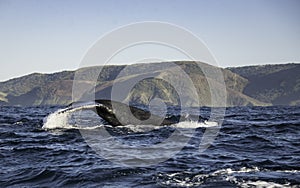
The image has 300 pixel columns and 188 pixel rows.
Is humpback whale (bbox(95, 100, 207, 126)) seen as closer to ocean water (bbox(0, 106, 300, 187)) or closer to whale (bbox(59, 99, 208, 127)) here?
whale (bbox(59, 99, 208, 127))

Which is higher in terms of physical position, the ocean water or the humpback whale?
the humpback whale

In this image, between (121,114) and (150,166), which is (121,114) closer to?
(121,114)

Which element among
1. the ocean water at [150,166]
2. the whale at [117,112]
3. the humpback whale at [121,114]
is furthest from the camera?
the humpback whale at [121,114]

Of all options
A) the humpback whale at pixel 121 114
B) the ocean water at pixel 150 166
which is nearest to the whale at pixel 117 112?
the humpback whale at pixel 121 114

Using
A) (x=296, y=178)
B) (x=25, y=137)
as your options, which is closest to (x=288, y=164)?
(x=296, y=178)

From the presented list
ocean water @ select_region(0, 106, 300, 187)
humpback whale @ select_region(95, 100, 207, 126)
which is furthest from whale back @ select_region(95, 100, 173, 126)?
ocean water @ select_region(0, 106, 300, 187)

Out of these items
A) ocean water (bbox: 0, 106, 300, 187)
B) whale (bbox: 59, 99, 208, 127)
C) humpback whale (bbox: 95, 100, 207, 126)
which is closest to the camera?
ocean water (bbox: 0, 106, 300, 187)

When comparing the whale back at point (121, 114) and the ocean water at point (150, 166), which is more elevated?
the whale back at point (121, 114)

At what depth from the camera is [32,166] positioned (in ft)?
29.5

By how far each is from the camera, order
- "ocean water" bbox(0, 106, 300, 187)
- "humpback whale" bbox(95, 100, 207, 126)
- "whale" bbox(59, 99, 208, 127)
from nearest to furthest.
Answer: "ocean water" bbox(0, 106, 300, 187)
"whale" bbox(59, 99, 208, 127)
"humpback whale" bbox(95, 100, 207, 126)

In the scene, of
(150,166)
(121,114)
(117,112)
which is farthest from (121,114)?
(150,166)

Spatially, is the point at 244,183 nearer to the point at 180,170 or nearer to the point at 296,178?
the point at 296,178

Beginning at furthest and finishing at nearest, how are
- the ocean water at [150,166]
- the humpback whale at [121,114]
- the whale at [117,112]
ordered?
the humpback whale at [121,114]
the whale at [117,112]
the ocean water at [150,166]

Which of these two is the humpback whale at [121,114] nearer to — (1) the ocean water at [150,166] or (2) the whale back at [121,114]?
(2) the whale back at [121,114]
